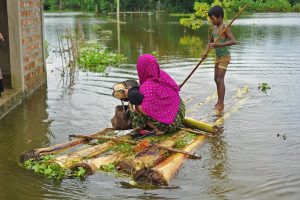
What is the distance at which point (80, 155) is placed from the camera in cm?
511

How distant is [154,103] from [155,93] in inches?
5.3

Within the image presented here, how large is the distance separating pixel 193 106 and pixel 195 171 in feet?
10.6

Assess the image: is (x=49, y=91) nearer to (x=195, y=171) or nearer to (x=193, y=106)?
(x=193, y=106)

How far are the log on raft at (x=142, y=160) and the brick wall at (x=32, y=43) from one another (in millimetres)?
4443

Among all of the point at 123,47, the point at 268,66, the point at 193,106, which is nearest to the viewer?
the point at 193,106

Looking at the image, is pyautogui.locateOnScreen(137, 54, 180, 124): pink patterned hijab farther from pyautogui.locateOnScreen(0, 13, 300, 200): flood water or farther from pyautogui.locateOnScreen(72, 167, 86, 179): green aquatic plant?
pyautogui.locateOnScreen(72, 167, 86, 179): green aquatic plant

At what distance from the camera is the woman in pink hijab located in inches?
229

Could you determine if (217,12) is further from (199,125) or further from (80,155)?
(80,155)

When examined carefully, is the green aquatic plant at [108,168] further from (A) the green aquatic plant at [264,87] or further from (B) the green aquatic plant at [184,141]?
(A) the green aquatic plant at [264,87]

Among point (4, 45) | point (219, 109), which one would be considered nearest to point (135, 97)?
point (219, 109)

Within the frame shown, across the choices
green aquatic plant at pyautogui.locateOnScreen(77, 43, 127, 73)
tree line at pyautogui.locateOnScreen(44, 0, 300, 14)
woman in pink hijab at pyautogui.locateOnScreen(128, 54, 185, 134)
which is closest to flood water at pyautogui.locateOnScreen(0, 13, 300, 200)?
green aquatic plant at pyautogui.locateOnScreen(77, 43, 127, 73)

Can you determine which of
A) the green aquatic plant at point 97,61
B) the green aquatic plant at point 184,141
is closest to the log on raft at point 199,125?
the green aquatic plant at point 184,141

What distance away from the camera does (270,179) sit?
4.80 m

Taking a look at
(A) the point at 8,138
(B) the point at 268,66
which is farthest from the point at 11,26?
(B) the point at 268,66
